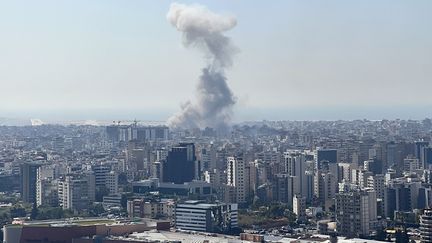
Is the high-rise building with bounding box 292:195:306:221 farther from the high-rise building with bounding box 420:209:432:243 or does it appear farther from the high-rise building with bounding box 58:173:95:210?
the high-rise building with bounding box 58:173:95:210

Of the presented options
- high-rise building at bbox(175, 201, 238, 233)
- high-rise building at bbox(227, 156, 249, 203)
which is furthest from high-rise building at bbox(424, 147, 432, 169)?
high-rise building at bbox(175, 201, 238, 233)

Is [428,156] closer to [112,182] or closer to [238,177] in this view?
[238,177]

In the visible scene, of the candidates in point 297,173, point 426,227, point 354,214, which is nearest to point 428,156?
point 297,173

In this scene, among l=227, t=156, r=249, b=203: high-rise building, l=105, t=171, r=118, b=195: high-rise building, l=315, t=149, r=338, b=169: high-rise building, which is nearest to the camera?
l=227, t=156, r=249, b=203: high-rise building

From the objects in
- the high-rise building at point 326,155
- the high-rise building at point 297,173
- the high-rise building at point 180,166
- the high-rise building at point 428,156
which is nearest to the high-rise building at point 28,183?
the high-rise building at point 180,166

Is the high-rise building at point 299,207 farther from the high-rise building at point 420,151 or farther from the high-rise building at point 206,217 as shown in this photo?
the high-rise building at point 420,151
